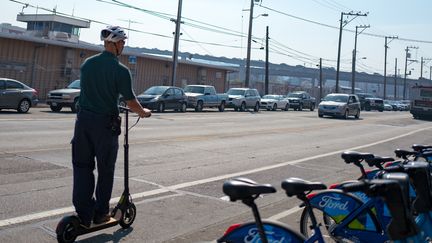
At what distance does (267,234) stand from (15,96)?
21.0m

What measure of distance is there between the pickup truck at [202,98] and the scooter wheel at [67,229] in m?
29.0

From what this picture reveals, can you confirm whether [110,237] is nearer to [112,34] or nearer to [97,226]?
→ [97,226]

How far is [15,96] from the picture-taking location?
73.5 feet

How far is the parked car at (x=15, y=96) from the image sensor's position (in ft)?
72.3

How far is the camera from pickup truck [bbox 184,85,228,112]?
112ft

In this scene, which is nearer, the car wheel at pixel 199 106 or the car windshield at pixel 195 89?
the car wheel at pixel 199 106

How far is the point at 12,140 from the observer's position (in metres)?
12.5

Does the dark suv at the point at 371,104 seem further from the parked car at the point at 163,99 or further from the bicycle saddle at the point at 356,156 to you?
the bicycle saddle at the point at 356,156

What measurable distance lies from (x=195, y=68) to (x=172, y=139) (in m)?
32.5

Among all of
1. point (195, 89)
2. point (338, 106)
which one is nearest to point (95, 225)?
point (195, 89)

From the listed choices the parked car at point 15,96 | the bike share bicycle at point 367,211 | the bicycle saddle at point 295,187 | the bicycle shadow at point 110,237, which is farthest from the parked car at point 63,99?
the bicycle saddle at point 295,187

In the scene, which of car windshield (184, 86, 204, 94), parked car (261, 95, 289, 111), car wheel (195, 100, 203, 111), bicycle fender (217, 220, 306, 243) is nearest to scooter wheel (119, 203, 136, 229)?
bicycle fender (217, 220, 306, 243)

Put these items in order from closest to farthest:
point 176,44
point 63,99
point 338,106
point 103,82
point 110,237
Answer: point 103,82 → point 110,237 → point 63,99 → point 338,106 → point 176,44

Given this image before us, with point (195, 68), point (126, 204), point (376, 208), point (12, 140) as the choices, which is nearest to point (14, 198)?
point (126, 204)
